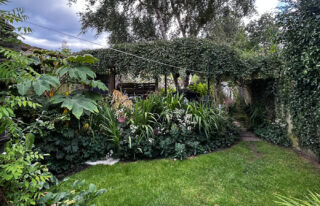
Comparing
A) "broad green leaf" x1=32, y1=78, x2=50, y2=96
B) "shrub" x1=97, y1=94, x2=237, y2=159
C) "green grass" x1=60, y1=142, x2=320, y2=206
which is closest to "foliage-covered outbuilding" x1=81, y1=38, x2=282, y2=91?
"shrub" x1=97, y1=94, x2=237, y2=159

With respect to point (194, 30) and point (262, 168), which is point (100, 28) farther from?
point (262, 168)

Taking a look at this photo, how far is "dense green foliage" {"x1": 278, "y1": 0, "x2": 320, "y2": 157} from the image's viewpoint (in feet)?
9.50

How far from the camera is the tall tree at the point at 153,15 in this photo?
8.99 meters

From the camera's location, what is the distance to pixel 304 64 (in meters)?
3.05

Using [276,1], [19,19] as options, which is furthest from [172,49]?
[19,19]

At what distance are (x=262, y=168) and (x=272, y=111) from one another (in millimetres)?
2465

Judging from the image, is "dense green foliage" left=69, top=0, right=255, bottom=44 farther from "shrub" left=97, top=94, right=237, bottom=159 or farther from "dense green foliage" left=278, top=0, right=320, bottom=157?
"dense green foliage" left=278, top=0, right=320, bottom=157

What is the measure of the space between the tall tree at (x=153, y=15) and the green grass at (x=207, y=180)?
7.48m

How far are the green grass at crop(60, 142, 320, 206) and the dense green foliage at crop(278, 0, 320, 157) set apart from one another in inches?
25.4

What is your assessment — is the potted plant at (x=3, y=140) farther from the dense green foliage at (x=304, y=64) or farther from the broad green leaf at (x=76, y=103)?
the dense green foliage at (x=304, y=64)

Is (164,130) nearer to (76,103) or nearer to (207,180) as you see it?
(207,180)

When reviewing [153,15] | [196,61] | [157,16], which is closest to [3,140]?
[196,61]

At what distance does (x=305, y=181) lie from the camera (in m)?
2.67

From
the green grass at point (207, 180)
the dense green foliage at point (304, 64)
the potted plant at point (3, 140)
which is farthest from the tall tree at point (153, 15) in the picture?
the potted plant at point (3, 140)
